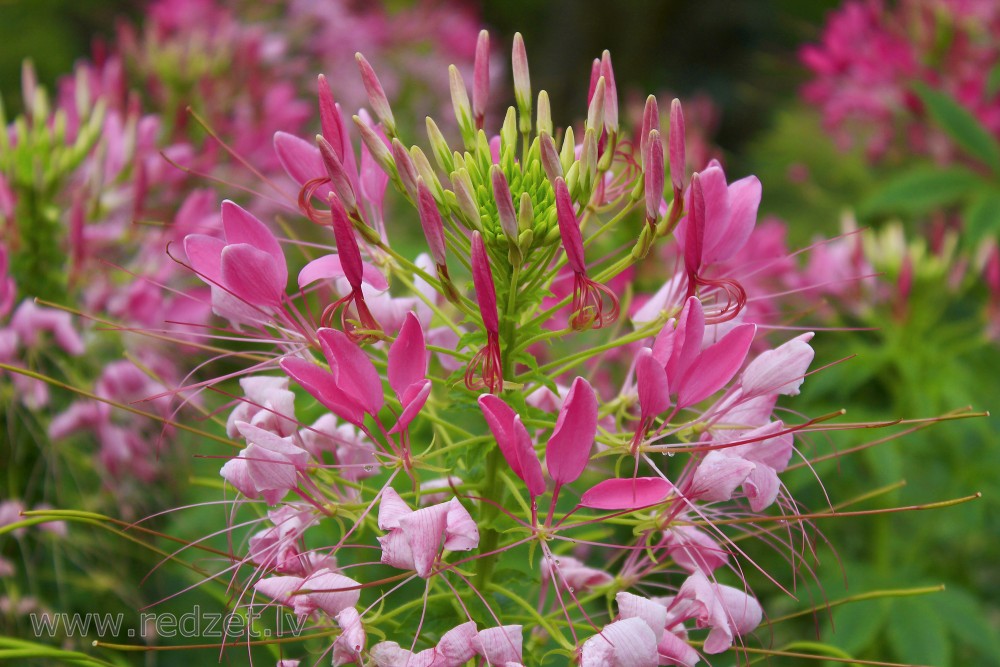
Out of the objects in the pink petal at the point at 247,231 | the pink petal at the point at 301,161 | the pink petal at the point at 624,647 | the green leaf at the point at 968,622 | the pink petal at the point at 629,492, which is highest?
the pink petal at the point at 301,161

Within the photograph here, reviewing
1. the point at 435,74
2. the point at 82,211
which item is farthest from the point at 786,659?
the point at 435,74

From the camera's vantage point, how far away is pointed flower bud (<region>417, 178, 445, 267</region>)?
0.88 meters

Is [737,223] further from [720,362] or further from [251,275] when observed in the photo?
[251,275]

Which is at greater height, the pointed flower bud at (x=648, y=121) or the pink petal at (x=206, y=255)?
the pointed flower bud at (x=648, y=121)

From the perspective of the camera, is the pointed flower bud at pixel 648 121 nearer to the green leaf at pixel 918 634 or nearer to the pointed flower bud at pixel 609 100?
the pointed flower bud at pixel 609 100

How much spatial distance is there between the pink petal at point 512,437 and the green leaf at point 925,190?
1775 mm

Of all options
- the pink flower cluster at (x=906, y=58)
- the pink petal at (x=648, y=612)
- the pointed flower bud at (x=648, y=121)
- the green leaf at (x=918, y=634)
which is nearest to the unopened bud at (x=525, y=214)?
the pointed flower bud at (x=648, y=121)

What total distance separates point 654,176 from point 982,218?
1.58m

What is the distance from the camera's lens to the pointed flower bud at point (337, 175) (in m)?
0.88

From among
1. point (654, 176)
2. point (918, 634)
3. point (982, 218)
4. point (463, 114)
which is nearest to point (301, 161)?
point (463, 114)

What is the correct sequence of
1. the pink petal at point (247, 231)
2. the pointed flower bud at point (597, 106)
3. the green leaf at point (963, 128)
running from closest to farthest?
1. the pink petal at point (247, 231)
2. the pointed flower bud at point (597, 106)
3. the green leaf at point (963, 128)

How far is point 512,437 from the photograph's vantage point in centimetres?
83

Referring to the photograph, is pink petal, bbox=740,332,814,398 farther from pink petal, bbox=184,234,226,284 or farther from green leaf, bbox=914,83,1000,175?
green leaf, bbox=914,83,1000,175

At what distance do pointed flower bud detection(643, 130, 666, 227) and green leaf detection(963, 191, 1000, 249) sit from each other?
1.46m
